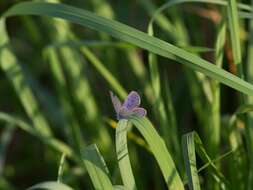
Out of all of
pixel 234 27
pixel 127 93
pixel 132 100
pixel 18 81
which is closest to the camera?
pixel 132 100

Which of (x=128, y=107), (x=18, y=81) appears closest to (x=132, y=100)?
(x=128, y=107)

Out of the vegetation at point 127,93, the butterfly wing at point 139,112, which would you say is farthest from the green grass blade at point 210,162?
the butterfly wing at point 139,112

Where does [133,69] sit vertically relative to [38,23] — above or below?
below

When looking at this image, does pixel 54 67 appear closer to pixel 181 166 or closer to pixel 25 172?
pixel 181 166

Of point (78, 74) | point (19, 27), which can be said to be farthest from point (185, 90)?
point (19, 27)

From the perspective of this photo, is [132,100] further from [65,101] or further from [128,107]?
[65,101]

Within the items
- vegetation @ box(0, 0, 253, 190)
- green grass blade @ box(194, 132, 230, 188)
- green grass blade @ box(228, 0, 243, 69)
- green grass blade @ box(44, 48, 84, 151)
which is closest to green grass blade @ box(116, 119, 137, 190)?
vegetation @ box(0, 0, 253, 190)

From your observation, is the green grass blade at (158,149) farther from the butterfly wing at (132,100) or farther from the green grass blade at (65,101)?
the green grass blade at (65,101)
